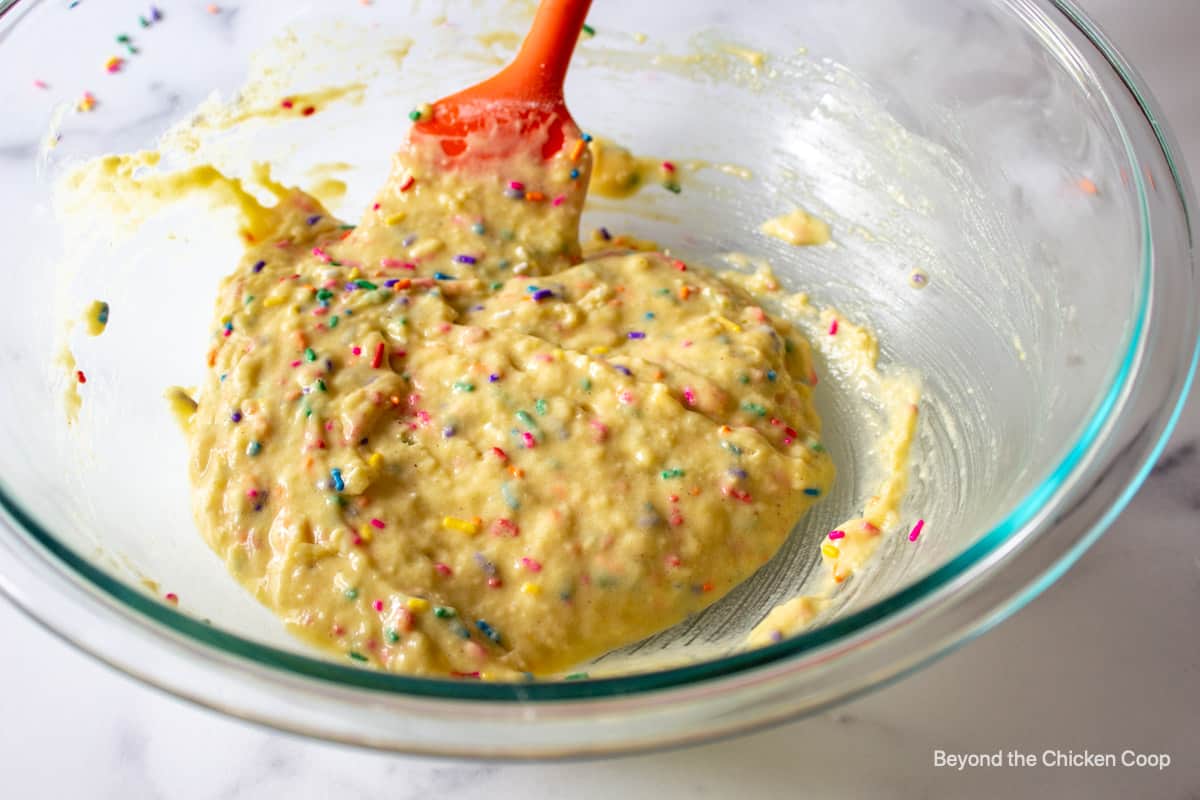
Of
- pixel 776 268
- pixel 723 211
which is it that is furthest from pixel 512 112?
pixel 776 268

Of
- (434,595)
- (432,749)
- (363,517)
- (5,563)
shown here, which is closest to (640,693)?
(432,749)

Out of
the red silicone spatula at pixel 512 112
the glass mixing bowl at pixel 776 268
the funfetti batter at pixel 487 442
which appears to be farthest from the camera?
the red silicone spatula at pixel 512 112

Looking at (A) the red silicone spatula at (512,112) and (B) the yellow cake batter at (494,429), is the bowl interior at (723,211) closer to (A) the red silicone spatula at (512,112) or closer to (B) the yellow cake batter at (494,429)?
(B) the yellow cake batter at (494,429)

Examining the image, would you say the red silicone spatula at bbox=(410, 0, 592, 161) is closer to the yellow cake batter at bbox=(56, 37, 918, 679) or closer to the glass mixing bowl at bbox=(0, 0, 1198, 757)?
the yellow cake batter at bbox=(56, 37, 918, 679)

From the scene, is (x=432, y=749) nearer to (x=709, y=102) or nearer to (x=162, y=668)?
(x=162, y=668)

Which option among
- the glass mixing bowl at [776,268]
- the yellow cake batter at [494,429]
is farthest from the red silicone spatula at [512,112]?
the glass mixing bowl at [776,268]

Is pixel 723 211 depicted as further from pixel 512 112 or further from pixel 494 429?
pixel 494 429
